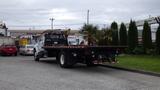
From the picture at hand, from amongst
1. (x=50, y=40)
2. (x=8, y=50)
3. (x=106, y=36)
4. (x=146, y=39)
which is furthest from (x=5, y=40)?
(x=50, y=40)

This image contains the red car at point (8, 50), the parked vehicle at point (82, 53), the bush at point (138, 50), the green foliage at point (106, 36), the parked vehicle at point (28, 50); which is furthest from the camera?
the red car at point (8, 50)

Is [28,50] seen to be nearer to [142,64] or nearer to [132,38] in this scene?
[132,38]

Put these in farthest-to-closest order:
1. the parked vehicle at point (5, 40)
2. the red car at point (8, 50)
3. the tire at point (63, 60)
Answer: the parked vehicle at point (5, 40), the red car at point (8, 50), the tire at point (63, 60)

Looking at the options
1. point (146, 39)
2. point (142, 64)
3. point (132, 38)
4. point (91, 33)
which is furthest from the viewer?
point (91, 33)

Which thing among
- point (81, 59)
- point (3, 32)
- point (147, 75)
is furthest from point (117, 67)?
point (3, 32)

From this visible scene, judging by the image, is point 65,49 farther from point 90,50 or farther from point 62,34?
point 62,34

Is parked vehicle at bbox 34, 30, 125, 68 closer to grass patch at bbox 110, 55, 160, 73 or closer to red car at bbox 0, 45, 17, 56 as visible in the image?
A: grass patch at bbox 110, 55, 160, 73

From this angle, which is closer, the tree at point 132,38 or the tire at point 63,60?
the tire at point 63,60

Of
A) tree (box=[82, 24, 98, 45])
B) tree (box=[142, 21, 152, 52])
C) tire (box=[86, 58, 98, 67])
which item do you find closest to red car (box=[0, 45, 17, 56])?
tree (box=[82, 24, 98, 45])

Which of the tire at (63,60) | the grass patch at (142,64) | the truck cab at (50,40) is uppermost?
the truck cab at (50,40)

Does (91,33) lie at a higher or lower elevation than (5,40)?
higher

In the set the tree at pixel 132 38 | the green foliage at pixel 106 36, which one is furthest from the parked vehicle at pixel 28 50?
the tree at pixel 132 38

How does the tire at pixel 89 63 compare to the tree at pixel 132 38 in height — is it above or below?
below

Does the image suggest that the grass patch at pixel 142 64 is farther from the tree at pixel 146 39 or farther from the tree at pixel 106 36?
the tree at pixel 106 36
